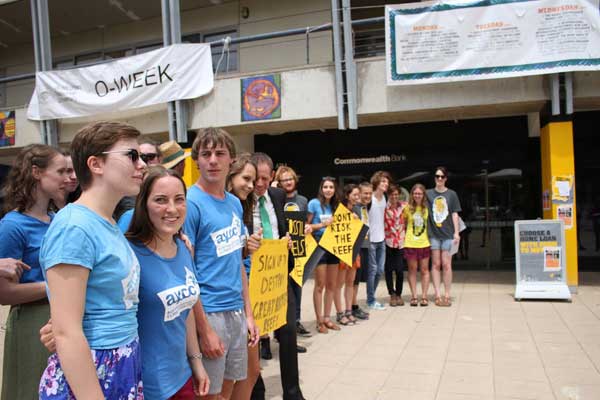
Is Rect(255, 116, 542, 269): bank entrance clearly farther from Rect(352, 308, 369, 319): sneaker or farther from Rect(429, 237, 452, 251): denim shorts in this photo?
Rect(352, 308, 369, 319): sneaker

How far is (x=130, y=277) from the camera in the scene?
1.58m

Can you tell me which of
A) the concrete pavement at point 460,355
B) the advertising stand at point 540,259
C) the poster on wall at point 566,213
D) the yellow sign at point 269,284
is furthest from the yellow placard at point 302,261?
the poster on wall at point 566,213

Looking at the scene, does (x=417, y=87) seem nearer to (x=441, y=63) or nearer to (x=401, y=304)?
(x=441, y=63)

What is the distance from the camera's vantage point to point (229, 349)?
8.27ft

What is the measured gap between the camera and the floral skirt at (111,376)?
4.77ft

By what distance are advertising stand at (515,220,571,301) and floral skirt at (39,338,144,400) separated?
23.5ft

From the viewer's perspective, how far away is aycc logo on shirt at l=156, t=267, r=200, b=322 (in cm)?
182

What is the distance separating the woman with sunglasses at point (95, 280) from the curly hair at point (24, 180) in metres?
1.01

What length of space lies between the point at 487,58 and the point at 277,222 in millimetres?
6011

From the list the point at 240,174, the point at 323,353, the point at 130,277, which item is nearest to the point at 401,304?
the point at 323,353

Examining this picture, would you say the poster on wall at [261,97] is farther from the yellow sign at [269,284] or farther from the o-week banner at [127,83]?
the yellow sign at [269,284]

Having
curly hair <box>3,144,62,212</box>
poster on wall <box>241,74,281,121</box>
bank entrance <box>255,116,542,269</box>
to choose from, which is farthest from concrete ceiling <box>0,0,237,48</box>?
curly hair <box>3,144,62,212</box>

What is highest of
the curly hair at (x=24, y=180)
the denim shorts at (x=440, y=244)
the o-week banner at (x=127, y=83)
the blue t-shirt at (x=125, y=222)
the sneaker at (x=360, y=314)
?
the o-week banner at (x=127, y=83)

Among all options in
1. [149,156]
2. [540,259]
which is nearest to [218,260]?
[149,156]
